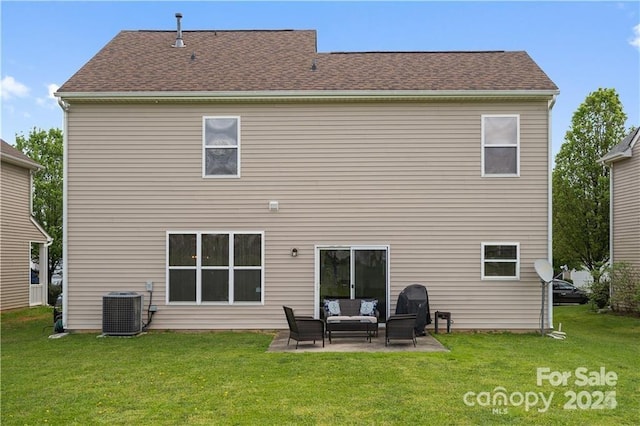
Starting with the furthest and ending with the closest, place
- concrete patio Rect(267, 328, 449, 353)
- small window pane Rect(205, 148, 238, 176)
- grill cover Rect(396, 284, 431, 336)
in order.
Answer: small window pane Rect(205, 148, 238, 176), grill cover Rect(396, 284, 431, 336), concrete patio Rect(267, 328, 449, 353)

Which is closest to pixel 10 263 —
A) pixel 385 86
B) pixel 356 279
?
pixel 356 279

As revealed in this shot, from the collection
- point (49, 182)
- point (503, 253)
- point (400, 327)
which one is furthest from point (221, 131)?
point (49, 182)

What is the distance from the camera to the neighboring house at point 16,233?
58.3 ft

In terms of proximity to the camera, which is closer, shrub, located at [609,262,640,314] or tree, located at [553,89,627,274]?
shrub, located at [609,262,640,314]

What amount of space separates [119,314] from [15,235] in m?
9.08

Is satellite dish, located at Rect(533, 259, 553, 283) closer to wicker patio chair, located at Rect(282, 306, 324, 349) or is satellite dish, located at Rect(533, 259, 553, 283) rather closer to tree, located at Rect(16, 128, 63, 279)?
wicker patio chair, located at Rect(282, 306, 324, 349)

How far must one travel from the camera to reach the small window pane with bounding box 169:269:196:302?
40.9 feet

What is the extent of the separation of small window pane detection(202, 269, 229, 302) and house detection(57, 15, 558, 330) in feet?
0.11

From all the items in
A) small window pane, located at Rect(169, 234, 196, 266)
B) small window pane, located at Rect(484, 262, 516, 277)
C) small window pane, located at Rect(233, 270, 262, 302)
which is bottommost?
small window pane, located at Rect(233, 270, 262, 302)

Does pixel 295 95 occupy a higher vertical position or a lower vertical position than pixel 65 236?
higher

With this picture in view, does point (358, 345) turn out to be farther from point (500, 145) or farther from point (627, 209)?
point (627, 209)

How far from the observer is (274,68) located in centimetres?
1355

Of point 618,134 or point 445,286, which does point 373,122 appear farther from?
point 618,134

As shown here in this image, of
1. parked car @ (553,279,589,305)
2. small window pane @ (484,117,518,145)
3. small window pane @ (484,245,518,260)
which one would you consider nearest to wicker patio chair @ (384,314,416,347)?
small window pane @ (484,245,518,260)
